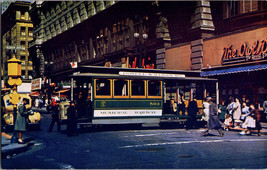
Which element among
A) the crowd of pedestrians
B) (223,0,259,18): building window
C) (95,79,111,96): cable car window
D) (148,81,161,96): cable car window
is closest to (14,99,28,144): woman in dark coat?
(95,79,111,96): cable car window

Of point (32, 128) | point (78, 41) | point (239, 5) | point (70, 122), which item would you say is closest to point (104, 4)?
point (78, 41)

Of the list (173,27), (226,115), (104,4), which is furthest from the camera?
(104,4)

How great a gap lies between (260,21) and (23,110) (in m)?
15.8

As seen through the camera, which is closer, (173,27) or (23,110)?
(23,110)

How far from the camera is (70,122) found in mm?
16266

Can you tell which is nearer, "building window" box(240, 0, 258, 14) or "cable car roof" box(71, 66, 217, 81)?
"cable car roof" box(71, 66, 217, 81)

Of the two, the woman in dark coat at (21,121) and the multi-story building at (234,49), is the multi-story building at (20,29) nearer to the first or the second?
the multi-story building at (234,49)

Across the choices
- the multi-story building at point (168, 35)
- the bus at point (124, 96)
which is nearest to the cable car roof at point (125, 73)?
the bus at point (124, 96)

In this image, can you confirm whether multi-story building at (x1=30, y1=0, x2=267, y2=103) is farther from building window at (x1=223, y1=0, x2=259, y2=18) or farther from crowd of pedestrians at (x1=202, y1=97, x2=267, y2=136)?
crowd of pedestrians at (x1=202, y1=97, x2=267, y2=136)

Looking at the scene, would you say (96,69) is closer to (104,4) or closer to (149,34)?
(149,34)

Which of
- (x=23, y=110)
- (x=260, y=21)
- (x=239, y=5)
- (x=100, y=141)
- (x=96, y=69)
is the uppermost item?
(x=239, y=5)

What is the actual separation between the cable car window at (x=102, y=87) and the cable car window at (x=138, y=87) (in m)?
1.38

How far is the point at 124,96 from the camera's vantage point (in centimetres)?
1845

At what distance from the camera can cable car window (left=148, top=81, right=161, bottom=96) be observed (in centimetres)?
1914
